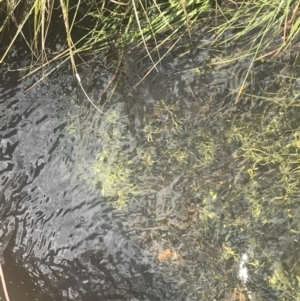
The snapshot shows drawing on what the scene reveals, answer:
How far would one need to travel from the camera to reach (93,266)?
118 cm

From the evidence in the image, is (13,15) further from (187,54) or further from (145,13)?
(187,54)

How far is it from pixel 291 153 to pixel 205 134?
0.24 metres

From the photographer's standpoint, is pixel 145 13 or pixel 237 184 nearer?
pixel 145 13

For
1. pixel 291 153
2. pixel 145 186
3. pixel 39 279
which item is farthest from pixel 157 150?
pixel 39 279

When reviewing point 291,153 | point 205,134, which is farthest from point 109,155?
point 291,153

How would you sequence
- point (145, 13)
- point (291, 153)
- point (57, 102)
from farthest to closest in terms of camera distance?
point (57, 102) → point (291, 153) → point (145, 13)

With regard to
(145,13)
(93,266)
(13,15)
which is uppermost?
(13,15)

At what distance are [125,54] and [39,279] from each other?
0.69 meters

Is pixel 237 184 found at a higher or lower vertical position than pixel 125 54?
lower

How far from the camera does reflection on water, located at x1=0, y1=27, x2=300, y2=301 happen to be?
3.67ft

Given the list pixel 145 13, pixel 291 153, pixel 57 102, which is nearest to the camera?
pixel 145 13

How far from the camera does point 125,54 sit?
118cm

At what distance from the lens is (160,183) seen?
1.18 m

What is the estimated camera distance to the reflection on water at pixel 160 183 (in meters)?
1.12
